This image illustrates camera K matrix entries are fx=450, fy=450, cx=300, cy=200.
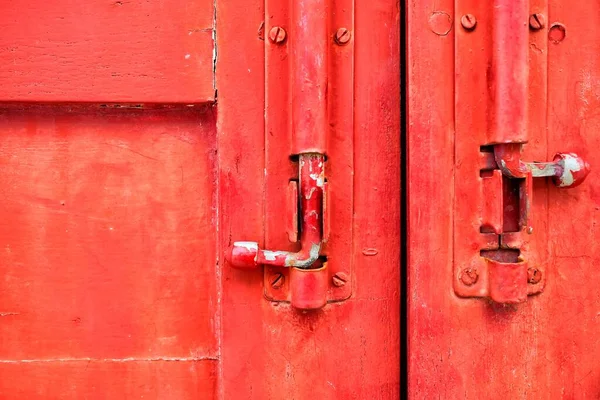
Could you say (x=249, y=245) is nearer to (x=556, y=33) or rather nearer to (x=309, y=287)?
(x=309, y=287)

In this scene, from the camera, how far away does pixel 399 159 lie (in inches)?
33.2

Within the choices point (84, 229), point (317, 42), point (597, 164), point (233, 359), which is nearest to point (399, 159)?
point (317, 42)

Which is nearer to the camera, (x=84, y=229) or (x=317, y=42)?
(x=317, y=42)

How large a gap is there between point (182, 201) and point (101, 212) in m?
0.16

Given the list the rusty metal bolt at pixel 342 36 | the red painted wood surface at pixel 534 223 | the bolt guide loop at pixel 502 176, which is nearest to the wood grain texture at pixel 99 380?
the red painted wood surface at pixel 534 223

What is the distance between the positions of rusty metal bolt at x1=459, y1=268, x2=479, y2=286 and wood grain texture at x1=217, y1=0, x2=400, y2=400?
0.38 feet

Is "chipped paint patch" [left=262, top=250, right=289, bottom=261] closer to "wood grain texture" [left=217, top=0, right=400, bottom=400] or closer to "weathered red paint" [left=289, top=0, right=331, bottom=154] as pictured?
"wood grain texture" [left=217, top=0, right=400, bottom=400]

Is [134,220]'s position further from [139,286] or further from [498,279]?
[498,279]

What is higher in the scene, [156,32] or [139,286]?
[156,32]

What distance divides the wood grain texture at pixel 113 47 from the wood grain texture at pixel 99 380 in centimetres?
52

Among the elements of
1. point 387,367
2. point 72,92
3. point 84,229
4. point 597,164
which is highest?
point 72,92

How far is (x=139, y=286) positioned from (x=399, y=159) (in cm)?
56

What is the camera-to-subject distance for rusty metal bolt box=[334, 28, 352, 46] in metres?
0.81

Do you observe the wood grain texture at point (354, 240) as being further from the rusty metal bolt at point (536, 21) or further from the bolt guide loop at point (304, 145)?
the rusty metal bolt at point (536, 21)
